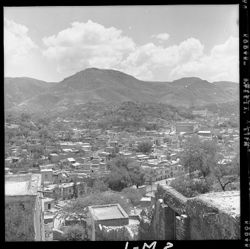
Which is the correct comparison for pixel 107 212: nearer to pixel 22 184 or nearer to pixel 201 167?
pixel 22 184

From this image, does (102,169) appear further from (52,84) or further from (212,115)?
(212,115)

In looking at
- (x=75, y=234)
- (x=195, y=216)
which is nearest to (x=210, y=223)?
(x=195, y=216)

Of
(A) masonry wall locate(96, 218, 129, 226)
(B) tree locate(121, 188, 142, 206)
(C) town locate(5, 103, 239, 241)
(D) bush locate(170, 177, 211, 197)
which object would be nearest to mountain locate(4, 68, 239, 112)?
(C) town locate(5, 103, 239, 241)

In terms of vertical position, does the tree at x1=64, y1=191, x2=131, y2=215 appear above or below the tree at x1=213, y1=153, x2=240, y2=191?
below

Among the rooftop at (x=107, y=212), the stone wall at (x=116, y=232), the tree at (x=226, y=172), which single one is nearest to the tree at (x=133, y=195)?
the rooftop at (x=107, y=212)

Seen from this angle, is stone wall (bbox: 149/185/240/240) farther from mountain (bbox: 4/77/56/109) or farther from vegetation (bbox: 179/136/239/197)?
mountain (bbox: 4/77/56/109)
